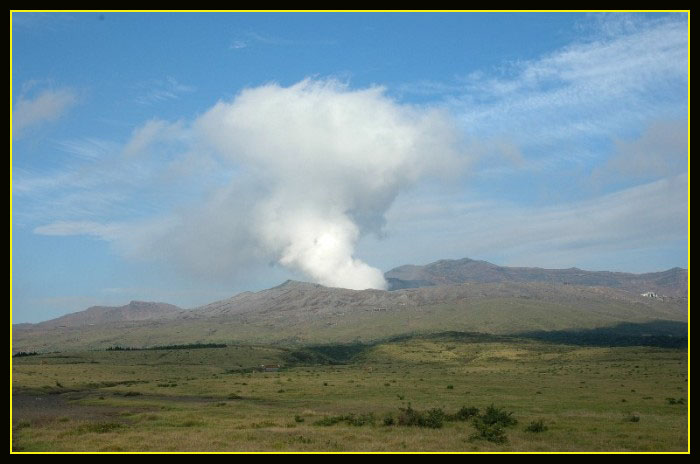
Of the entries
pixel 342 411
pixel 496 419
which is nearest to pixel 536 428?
pixel 496 419

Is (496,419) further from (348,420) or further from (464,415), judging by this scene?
(348,420)

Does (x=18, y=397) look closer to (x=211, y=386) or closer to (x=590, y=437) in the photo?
(x=211, y=386)

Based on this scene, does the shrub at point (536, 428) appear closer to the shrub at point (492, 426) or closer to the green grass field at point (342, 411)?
the green grass field at point (342, 411)

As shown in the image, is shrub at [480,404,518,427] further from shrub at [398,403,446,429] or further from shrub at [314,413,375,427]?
shrub at [314,413,375,427]

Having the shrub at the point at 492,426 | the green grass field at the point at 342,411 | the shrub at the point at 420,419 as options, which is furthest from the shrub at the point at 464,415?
the shrub at the point at 420,419

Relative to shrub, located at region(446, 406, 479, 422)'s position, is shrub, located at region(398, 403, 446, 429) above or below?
above

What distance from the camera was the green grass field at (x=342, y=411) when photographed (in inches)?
1308

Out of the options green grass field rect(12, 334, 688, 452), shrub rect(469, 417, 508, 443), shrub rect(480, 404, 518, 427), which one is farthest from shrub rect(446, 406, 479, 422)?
shrub rect(469, 417, 508, 443)

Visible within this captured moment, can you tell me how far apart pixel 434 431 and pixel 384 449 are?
283 inches

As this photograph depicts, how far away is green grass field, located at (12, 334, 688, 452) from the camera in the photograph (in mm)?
33219

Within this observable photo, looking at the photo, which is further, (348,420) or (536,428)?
(348,420)

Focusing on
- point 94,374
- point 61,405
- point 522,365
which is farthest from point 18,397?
point 522,365

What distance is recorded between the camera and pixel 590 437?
35438mm

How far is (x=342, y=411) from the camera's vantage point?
49281 mm
